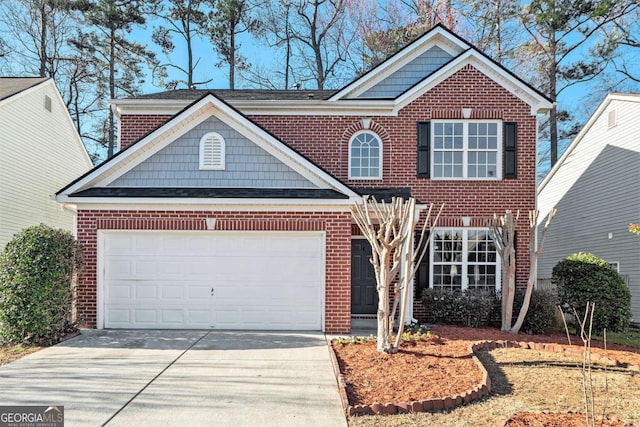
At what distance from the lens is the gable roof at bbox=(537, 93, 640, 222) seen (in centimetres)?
1578

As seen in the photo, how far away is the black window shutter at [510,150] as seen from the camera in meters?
12.7

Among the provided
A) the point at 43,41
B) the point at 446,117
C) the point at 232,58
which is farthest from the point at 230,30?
the point at 446,117

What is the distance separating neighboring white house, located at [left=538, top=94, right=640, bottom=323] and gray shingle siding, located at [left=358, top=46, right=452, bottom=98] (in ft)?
20.8

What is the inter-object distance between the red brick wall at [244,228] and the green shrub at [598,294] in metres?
5.57

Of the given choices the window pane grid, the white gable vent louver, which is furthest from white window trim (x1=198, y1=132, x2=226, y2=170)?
the window pane grid

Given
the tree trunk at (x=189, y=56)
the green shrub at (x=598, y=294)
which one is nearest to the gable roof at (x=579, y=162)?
the green shrub at (x=598, y=294)

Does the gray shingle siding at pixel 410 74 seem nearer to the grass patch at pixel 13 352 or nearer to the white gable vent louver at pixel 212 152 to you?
the white gable vent louver at pixel 212 152

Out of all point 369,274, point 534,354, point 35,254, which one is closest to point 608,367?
point 534,354

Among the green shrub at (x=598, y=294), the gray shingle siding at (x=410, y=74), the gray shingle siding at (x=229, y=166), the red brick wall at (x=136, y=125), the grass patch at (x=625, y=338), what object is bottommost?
the grass patch at (x=625, y=338)

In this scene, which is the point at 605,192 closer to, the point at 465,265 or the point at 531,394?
the point at 465,265

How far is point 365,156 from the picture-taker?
13.1 m

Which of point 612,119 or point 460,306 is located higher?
point 612,119

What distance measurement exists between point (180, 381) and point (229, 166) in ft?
17.3

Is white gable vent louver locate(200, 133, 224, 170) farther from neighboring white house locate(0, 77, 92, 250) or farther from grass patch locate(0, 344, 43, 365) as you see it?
neighboring white house locate(0, 77, 92, 250)
